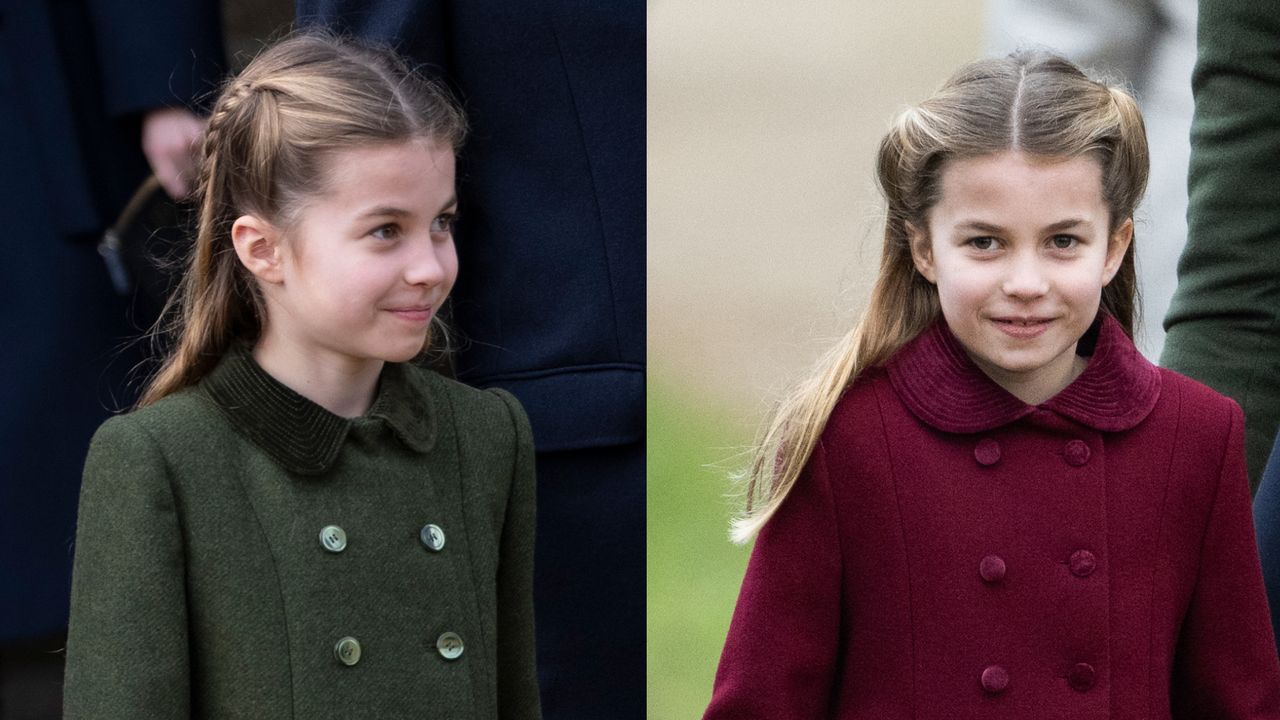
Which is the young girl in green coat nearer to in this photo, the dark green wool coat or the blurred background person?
the dark green wool coat

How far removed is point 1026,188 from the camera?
2.22 metres

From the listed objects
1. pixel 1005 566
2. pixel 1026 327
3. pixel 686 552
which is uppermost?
pixel 1026 327

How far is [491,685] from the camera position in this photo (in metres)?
2.37

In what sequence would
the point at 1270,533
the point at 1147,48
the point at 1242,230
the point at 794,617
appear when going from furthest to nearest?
the point at 1147,48 < the point at 1242,230 < the point at 1270,533 < the point at 794,617

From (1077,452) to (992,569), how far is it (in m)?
0.19

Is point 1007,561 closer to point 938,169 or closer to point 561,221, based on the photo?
point 938,169

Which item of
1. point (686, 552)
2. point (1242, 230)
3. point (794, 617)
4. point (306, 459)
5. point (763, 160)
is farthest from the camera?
point (763, 160)

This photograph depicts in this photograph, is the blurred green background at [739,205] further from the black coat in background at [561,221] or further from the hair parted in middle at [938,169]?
the hair parted in middle at [938,169]

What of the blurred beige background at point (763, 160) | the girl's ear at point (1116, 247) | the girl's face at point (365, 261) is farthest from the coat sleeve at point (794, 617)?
the blurred beige background at point (763, 160)

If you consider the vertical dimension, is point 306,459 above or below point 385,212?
below

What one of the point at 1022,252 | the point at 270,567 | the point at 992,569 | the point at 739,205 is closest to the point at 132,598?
the point at 270,567

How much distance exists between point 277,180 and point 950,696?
1.08 meters

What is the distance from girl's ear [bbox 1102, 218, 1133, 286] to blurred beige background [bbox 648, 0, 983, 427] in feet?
4.91

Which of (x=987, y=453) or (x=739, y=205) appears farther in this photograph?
(x=739, y=205)
